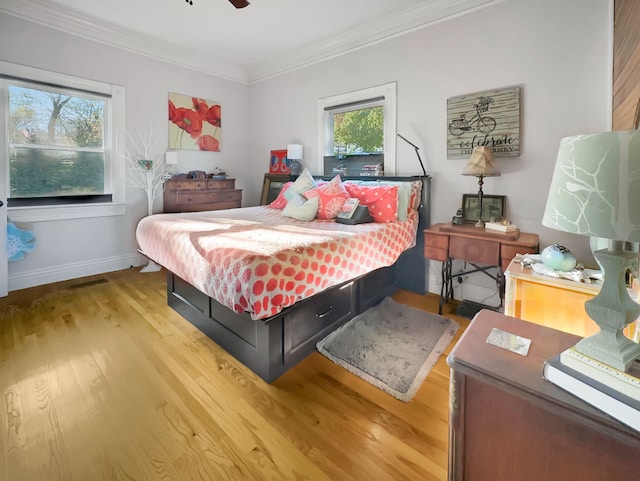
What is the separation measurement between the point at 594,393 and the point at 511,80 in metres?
2.78

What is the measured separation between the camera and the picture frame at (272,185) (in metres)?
4.54

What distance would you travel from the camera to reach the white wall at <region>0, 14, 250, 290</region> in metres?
3.26

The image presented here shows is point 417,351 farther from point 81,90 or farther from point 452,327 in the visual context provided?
point 81,90

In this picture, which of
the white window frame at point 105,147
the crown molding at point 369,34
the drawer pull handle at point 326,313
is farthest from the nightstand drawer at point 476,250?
the white window frame at point 105,147

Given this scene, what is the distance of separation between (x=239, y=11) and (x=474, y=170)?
278cm

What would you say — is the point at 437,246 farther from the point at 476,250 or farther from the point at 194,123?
the point at 194,123

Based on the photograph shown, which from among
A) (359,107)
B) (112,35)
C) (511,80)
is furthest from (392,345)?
(112,35)

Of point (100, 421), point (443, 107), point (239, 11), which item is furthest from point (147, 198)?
point (443, 107)

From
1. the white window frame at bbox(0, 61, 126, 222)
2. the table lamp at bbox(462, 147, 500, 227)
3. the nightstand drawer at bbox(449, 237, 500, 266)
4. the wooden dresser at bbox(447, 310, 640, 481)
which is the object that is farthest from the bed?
the white window frame at bbox(0, 61, 126, 222)

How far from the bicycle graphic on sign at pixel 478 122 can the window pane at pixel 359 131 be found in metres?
0.88

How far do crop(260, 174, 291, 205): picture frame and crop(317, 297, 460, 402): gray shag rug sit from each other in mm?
2399

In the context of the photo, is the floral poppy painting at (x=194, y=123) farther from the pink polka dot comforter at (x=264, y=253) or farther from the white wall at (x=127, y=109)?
the pink polka dot comforter at (x=264, y=253)

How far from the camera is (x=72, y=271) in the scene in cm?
366

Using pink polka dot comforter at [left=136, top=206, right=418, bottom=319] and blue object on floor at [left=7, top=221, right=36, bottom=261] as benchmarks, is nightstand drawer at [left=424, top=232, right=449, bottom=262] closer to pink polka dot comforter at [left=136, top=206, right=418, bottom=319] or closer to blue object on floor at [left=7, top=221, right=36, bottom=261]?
pink polka dot comforter at [left=136, top=206, right=418, bottom=319]
